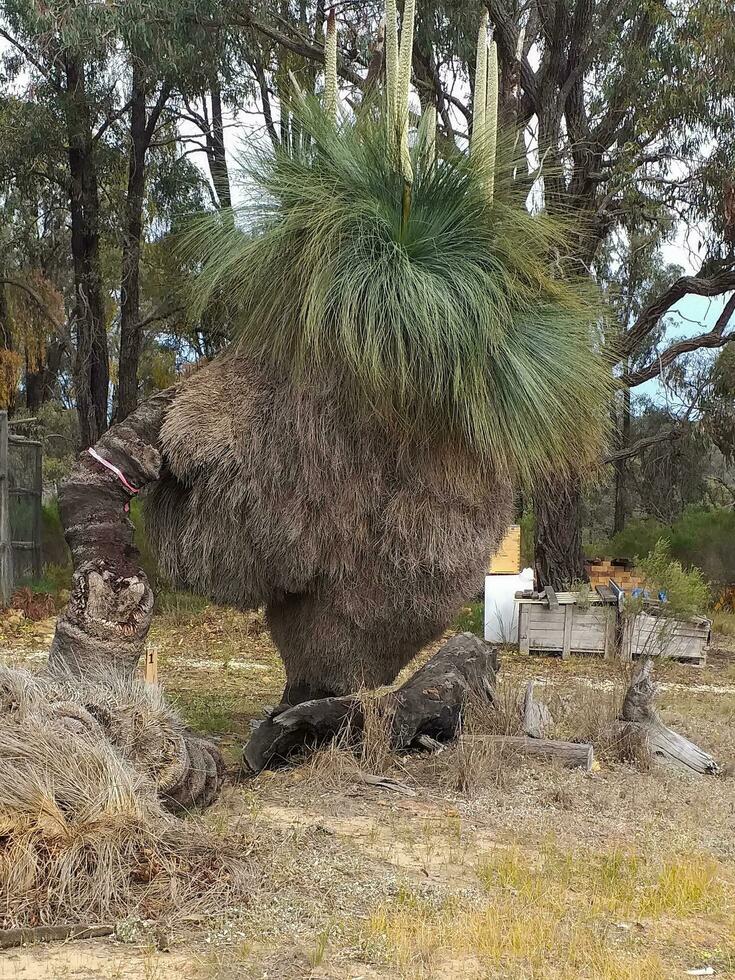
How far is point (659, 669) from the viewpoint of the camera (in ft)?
30.8

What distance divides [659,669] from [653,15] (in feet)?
23.1

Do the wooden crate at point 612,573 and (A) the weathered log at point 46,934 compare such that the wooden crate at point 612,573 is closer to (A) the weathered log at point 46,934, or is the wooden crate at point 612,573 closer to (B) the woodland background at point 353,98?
(B) the woodland background at point 353,98

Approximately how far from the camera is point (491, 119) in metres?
5.40

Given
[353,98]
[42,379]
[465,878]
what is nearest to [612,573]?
[353,98]

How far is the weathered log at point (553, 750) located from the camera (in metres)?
5.23

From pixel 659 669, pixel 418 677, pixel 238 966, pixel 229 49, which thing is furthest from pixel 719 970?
pixel 229 49

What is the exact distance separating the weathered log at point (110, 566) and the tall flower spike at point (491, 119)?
1.83m

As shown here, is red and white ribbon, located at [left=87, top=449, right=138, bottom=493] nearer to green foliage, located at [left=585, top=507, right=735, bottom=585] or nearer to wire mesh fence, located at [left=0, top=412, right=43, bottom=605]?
wire mesh fence, located at [left=0, top=412, right=43, bottom=605]

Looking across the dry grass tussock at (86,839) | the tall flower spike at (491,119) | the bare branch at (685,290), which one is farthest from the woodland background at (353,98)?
the dry grass tussock at (86,839)

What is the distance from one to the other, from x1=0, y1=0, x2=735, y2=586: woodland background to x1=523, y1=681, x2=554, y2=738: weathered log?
3143 millimetres

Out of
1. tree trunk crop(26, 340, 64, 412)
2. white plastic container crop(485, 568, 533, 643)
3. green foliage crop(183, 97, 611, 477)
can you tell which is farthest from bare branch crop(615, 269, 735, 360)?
tree trunk crop(26, 340, 64, 412)

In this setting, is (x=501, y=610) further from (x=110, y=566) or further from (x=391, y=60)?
(x=391, y=60)

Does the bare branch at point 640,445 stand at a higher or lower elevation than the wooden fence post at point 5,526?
Answer: higher

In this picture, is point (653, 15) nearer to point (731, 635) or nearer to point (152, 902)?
point (731, 635)
